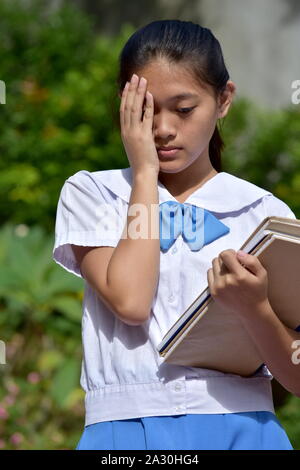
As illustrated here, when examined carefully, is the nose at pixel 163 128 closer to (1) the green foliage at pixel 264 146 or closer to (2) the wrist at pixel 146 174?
(2) the wrist at pixel 146 174

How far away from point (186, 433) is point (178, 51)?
29.5 inches

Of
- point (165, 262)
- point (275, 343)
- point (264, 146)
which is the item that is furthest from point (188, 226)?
point (264, 146)

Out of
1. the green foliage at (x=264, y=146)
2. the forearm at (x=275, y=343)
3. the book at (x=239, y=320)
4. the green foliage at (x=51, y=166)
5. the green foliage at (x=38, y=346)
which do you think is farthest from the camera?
the green foliage at (x=264, y=146)

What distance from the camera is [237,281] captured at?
1516 mm

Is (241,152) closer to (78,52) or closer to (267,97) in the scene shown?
(267,97)

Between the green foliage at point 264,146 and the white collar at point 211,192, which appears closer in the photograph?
the white collar at point 211,192

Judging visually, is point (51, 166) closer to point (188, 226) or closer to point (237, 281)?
point (188, 226)

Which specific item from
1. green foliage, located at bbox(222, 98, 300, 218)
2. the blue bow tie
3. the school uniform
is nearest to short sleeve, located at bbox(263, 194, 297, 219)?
the school uniform

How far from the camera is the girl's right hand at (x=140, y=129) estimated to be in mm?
1715

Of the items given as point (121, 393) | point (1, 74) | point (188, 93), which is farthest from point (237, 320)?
point (1, 74)

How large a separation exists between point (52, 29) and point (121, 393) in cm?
408

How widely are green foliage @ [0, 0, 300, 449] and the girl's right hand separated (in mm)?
2035

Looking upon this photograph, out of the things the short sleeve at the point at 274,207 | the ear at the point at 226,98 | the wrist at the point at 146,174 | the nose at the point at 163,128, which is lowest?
the short sleeve at the point at 274,207

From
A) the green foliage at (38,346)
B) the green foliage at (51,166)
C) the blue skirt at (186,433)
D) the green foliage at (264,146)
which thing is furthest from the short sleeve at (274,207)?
the green foliage at (264,146)
